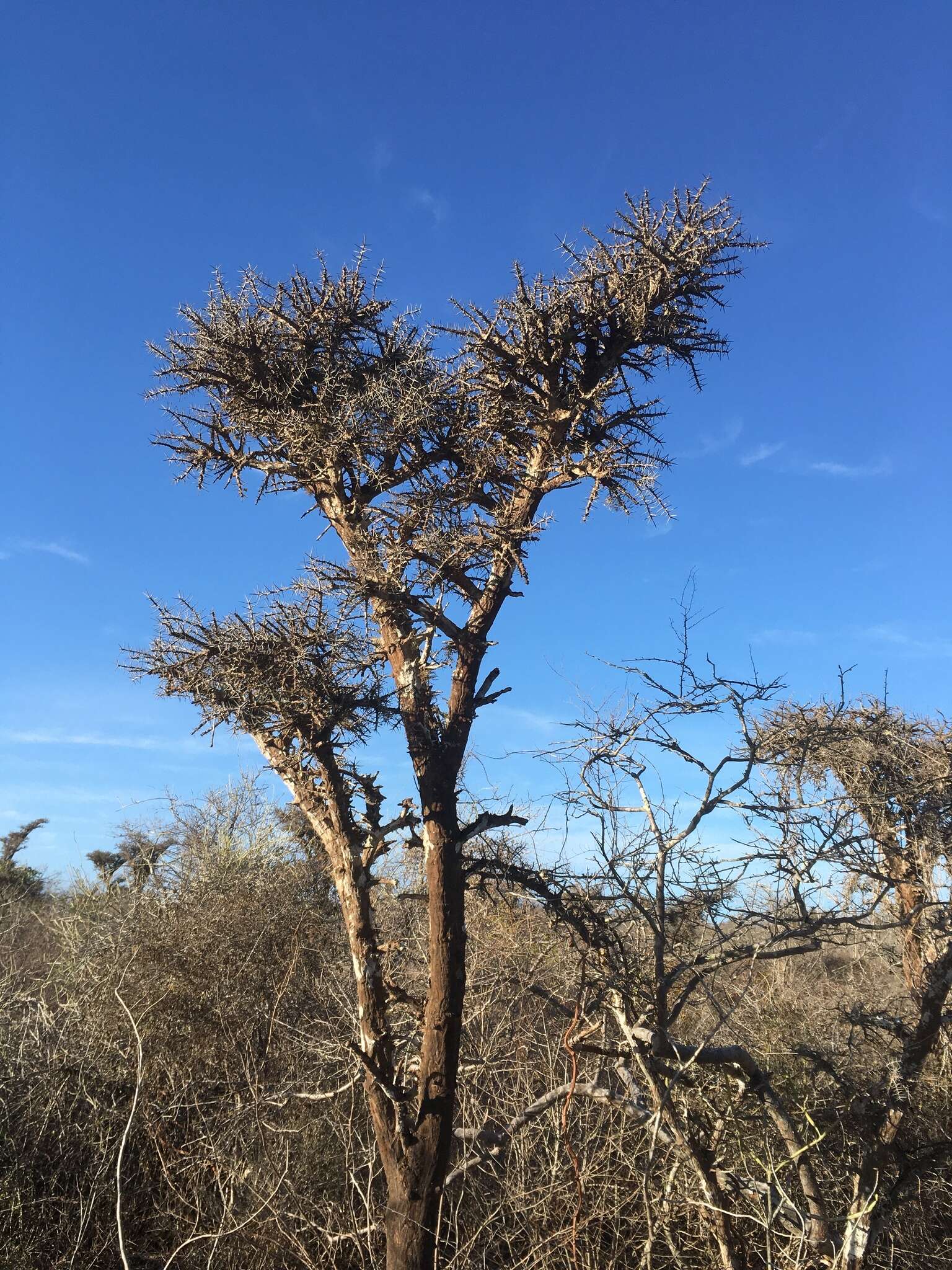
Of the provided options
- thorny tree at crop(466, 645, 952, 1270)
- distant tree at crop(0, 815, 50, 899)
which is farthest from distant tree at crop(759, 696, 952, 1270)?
distant tree at crop(0, 815, 50, 899)

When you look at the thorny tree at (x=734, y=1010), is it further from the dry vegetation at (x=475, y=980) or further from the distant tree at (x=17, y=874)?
the distant tree at (x=17, y=874)

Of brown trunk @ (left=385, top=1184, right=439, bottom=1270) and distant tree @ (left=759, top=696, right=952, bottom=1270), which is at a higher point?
distant tree @ (left=759, top=696, right=952, bottom=1270)

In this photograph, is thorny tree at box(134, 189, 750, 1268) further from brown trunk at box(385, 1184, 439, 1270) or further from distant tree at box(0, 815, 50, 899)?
distant tree at box(0, 815, 50, 899)

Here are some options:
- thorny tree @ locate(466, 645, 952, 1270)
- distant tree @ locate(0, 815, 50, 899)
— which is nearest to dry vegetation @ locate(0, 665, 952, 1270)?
thorny tree @ locate(466, 645, 952, 1270)

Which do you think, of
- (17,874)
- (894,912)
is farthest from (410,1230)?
(17,874)

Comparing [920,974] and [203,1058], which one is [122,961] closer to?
[203,1058]

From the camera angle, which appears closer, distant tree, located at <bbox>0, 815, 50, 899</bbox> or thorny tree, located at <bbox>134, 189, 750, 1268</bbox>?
thorny tree, located at <bbox>134, 189, 750, 1268</bbox>

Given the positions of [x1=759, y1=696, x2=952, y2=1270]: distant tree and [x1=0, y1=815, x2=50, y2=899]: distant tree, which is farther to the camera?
[x1=0, y1=815, x2=50, y2=899]: distant tree

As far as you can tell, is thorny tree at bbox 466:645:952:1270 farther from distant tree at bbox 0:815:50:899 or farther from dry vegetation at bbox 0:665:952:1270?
distant tree at bbox 0:815:50:899

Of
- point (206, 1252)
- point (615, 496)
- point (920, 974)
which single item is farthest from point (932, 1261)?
point (615, 496)

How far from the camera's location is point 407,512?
24.1 feet

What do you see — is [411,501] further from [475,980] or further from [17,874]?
[17,874]

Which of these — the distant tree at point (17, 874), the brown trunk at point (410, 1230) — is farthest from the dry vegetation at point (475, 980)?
the distant tree at point (17, 874)

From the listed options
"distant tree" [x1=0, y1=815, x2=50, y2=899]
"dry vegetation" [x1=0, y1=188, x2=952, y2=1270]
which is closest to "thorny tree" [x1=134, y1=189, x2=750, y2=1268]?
"dry vegetation" [x1=0, y1=188, x2=952, y2=1270]
